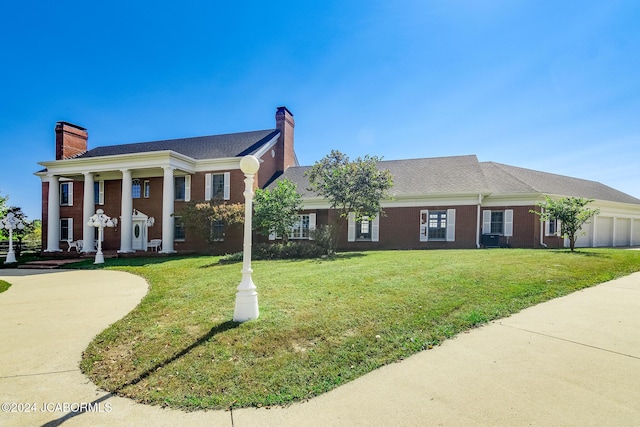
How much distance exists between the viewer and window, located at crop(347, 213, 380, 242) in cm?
2070

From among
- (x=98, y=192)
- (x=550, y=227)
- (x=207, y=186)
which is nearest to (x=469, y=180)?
(x=550, y=227)

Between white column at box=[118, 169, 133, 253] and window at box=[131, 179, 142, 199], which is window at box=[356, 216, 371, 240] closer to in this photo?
white column at box=[118, 169, 133, 253]

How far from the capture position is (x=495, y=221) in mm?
19125

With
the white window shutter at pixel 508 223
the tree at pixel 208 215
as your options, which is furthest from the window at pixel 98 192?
the white window shutter at pixel 508 223

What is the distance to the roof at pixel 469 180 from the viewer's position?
19453 millimetres

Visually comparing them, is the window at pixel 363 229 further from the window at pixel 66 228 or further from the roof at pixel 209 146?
Result: the window at pixel 66 228

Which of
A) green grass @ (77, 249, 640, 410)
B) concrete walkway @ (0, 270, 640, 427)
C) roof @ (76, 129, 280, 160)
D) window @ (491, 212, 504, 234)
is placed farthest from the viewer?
roof @ (76, 129, 280, 160)

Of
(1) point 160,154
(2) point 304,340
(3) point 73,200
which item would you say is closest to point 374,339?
(2) point 304,340

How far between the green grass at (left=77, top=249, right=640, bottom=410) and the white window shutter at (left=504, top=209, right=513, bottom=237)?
9.94 m

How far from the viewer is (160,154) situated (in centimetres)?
2047

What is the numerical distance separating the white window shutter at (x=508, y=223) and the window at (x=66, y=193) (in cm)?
3003

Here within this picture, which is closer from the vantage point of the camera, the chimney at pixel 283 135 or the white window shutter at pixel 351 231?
the white window shutter at pixel 351 231

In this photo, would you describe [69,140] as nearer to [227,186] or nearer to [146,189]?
[146,189]

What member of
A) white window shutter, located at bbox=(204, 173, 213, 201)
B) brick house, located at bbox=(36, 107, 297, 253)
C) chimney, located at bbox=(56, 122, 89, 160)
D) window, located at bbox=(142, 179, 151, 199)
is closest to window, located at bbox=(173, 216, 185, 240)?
brick house, located at bbox=(36, 107, 297, 253)
